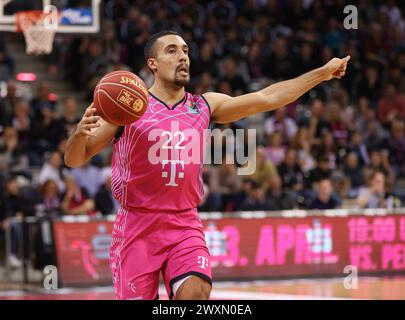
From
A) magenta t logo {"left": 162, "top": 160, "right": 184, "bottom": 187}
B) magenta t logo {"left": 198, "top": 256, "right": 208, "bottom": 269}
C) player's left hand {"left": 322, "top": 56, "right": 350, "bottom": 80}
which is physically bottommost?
magenta t logo {"left": 198, "top": 256, "right": 208, "bottom": 269}

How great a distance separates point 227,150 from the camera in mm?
15773

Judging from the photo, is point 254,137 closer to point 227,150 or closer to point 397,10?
point 227,150

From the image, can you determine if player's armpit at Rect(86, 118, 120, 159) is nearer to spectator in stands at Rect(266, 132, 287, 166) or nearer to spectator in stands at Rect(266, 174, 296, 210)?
spectator in stands at Rect(266, 174, 296, 210)

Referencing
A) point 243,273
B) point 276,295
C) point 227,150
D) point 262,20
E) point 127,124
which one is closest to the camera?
point 127,124

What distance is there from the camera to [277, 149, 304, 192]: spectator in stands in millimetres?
16156

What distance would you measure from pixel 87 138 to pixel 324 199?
9027 millimetres

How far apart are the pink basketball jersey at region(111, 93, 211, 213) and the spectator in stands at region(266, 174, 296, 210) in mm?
8454

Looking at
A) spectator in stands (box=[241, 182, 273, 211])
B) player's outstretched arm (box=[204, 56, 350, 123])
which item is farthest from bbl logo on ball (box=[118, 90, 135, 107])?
spectator in stands (box=[241, 182, 273, 211])

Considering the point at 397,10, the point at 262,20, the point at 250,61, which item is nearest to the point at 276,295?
the point at 250,61

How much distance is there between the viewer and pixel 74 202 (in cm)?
1460

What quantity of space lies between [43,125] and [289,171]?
413cm

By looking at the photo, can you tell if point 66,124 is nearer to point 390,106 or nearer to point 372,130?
point 372,130

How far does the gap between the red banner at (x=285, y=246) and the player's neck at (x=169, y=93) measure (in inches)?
276

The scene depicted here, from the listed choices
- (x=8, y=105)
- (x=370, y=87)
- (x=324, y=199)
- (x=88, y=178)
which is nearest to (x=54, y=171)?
(x=88, y=178)
